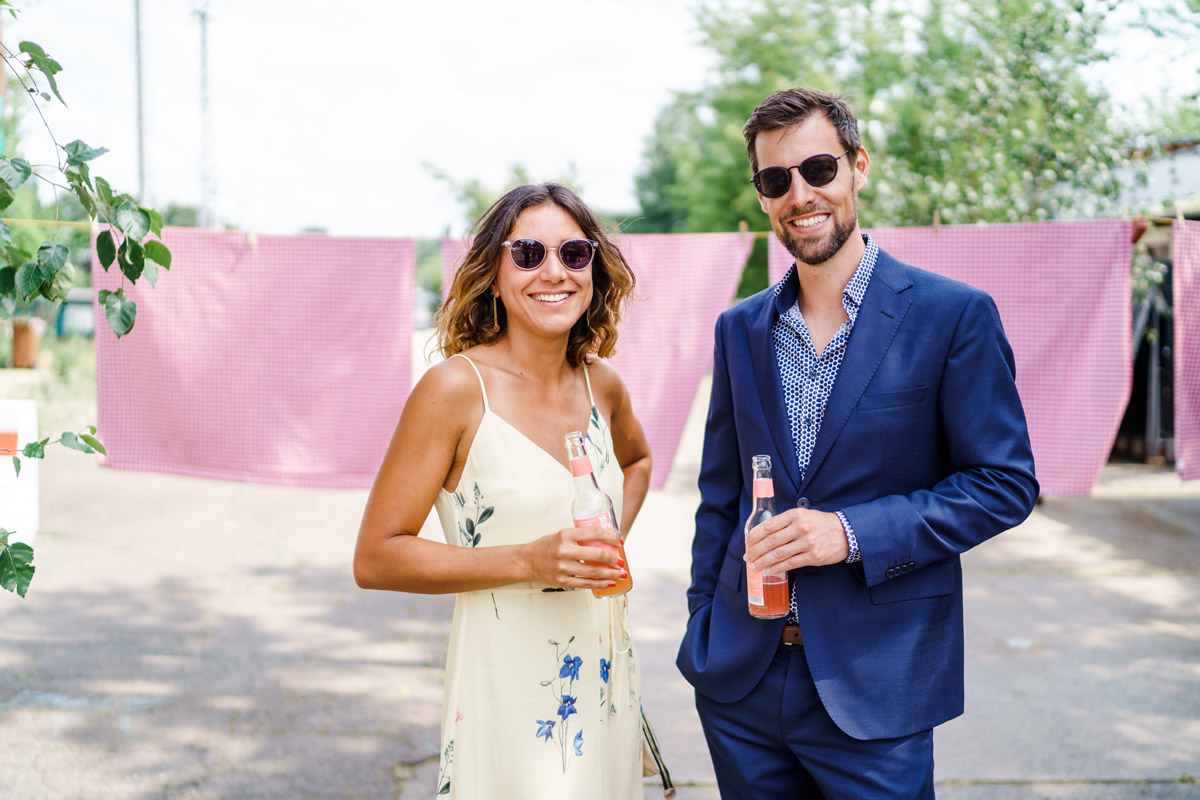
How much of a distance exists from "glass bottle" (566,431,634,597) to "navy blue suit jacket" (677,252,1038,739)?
14.5 inches

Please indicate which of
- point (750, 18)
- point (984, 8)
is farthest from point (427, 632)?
point (750, 18)

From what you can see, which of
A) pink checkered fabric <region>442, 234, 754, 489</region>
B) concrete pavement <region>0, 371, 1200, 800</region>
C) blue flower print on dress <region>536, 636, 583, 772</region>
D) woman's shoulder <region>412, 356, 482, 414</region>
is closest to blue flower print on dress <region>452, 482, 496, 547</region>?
woman's shoulder <region>412, 356, 482, 414</region>

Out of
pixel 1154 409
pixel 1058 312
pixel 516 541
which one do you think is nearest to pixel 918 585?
pixel 516 541

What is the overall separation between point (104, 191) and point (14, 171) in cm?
17

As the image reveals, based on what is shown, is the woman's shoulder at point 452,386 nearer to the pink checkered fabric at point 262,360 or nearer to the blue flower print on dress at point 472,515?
the blue flower print on dress at point 472,515

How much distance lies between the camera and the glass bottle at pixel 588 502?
1.97 m

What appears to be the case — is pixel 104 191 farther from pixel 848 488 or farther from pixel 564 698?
pixel 848 488

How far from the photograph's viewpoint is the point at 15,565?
1.98 metres

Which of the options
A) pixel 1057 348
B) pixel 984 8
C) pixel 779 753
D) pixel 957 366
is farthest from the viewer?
pixel 984 8

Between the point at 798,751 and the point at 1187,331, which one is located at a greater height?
the point at 1187,331

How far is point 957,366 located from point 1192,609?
5149 millimetres

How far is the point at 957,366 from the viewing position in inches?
76.6

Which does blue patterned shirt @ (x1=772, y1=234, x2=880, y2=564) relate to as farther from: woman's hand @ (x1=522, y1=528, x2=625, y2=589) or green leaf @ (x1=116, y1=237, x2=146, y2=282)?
green leaf @ (x1=116, y1=237, x2=146, y2=282)

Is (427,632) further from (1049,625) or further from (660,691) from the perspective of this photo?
(1049,625)
